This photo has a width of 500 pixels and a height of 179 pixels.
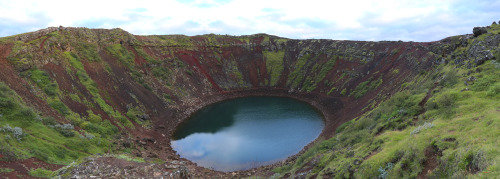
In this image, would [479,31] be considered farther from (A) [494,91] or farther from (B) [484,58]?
(A) [494,91]

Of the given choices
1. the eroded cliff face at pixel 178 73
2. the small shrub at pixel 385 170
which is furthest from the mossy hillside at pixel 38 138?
the small shrub at pixel 385 170

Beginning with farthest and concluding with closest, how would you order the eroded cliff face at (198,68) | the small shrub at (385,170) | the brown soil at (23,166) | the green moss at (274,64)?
the green moss at (274,64) < the eroded cliff face at (198,68) < the brown soil at (23,166) < the small shrub at (385,170)

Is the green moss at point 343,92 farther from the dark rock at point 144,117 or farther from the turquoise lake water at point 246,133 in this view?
the dark rock at point 144,117

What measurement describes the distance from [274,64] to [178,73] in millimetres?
32055

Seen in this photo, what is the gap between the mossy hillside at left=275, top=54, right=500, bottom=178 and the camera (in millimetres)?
9815

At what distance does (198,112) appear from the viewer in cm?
5691

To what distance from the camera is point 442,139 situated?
40.4 feet

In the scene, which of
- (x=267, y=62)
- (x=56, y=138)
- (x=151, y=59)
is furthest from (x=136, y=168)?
(x=267, y=62)

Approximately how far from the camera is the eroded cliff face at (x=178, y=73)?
1416 inches

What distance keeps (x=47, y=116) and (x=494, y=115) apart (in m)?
41.0

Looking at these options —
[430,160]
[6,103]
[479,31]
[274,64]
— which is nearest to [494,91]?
[430,160]

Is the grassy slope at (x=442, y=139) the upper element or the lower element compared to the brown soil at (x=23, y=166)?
lower

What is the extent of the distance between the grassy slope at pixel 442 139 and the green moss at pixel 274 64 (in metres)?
54.8

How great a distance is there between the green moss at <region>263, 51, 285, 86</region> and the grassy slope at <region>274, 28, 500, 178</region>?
54828mm
